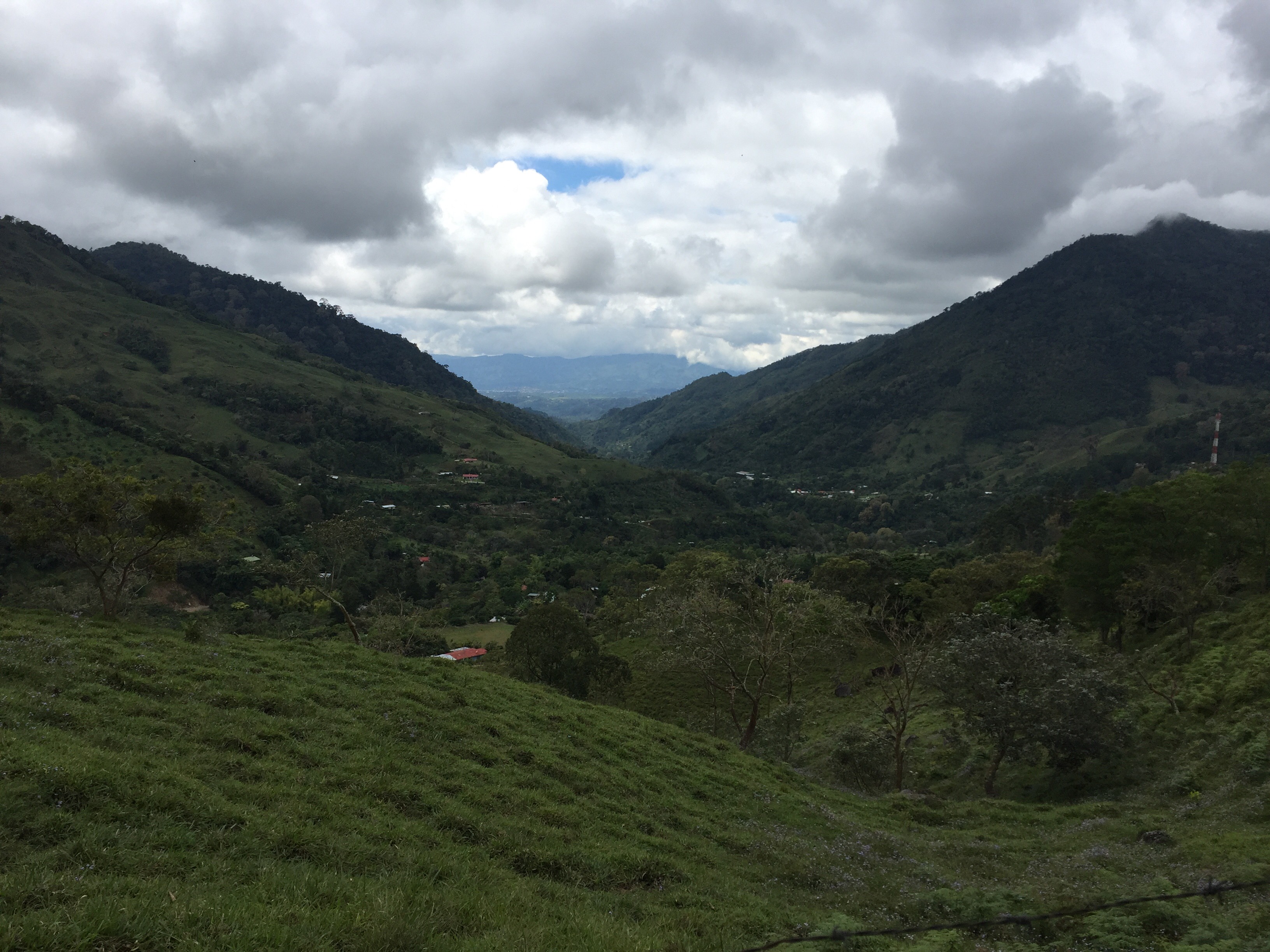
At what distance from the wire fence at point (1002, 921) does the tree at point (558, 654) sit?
2151 cm

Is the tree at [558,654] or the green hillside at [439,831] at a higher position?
the green hillside at [439,831]

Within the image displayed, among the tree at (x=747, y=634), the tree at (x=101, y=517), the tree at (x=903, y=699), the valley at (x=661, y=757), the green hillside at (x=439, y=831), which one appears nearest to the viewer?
the green hillside at (x=439, y=831)

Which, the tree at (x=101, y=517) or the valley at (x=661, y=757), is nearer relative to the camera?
the valley at (x=661, y=757)

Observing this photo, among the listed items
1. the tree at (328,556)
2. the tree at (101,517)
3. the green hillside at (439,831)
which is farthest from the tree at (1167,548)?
the tree at (328,556)

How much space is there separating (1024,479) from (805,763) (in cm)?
20086

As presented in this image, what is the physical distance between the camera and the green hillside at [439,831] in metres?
7.17

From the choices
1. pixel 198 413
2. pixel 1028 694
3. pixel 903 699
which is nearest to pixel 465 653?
pixel 903 699

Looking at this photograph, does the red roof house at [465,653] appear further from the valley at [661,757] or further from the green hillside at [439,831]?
the green hillside at [439,831]

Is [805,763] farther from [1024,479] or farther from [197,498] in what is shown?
[1024,479]

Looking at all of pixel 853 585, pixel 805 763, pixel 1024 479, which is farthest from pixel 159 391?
pixel 1024 479

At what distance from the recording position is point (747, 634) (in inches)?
1372

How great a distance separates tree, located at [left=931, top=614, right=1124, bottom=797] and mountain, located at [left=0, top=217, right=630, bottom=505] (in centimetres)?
11228

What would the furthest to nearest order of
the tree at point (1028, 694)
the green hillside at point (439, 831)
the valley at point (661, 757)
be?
the tree at point (1028, 694) < the valley at point (661, 757) < the green hillside at point (439, 831)

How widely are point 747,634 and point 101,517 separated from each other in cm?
2667
